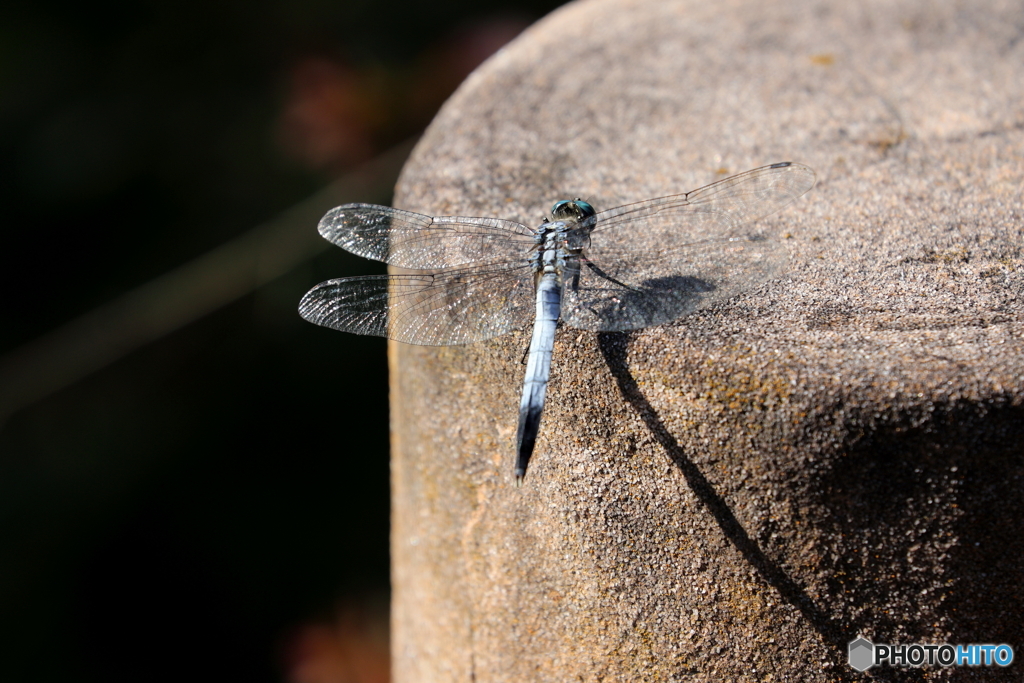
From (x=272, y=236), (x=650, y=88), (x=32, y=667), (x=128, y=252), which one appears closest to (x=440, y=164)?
(x=650, y=88)

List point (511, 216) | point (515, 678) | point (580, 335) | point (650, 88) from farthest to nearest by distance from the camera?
point (650, 88)
point (511, 216)
point (515, 678)
point (580, 335)

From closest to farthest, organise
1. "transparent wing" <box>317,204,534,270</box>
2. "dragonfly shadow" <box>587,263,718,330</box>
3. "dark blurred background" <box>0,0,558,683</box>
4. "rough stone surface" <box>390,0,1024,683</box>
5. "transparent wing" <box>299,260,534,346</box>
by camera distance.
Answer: "rough stone surface" <box>390,0,1024,683</box>, "dragonfly shadow" <box>587,263,718,330</box>, "transparent wing" <box>299,260,534,346</box>, "transparent wing" <box>317,204,534,270</box>, "dark blurred background" <box>0,0,558,683</box>

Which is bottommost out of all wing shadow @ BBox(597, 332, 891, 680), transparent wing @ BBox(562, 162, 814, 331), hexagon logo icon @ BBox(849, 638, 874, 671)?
hexagon logo icon @ BBox(849, 638, 874, 671)

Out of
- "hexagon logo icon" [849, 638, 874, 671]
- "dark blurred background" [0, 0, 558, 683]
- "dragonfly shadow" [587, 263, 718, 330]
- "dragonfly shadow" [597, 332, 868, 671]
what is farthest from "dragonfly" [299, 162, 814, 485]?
"dark blurred background" [0, 0, 558, 683]

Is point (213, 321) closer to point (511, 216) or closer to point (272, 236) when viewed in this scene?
point (272, 236)

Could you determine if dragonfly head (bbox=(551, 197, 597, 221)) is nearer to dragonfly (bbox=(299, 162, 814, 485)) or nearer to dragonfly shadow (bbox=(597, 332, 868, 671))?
dragonfly (bbox=(299, 162, 814, 485))
